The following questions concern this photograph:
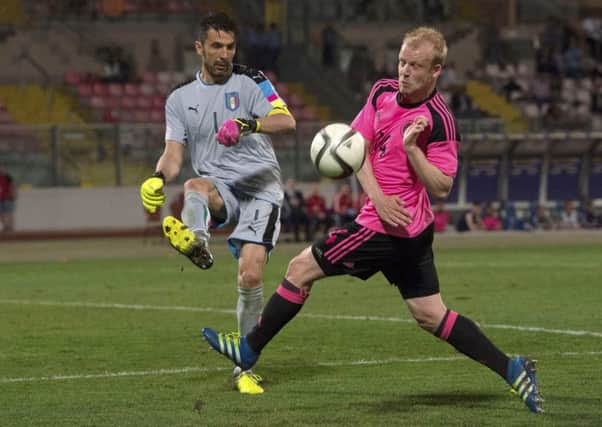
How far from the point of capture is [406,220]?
306 inches

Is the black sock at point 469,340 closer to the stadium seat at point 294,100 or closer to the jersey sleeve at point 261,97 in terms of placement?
the jersey sleeve at point 261,97

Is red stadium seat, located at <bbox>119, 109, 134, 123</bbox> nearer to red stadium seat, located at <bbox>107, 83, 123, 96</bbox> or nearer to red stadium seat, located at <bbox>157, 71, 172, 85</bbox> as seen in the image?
red stadium seat, located at <bbox>107, 83, 123, 96</bbox>

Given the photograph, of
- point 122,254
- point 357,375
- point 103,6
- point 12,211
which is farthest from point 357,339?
point 103,6

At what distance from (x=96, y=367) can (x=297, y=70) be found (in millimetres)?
30504

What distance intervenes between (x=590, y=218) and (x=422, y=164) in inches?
1012

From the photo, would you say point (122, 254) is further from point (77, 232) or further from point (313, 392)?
point (313, 392)

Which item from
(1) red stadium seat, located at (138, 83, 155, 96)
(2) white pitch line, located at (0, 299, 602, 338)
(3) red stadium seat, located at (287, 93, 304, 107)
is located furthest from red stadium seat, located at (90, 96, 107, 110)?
(2) white pitch line, located at (0, 299, 602, 338)

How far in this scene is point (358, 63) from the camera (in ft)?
131

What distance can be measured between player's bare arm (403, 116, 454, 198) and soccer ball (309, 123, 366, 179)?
31 centimetres

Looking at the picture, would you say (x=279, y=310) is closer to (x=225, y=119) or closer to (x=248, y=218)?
(x=248, y=218)

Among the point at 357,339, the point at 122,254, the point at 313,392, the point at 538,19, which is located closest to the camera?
the point at 313,392

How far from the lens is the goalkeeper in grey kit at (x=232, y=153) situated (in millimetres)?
9352

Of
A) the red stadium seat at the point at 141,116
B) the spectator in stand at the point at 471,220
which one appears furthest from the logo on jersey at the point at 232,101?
the red stadium seat at the point at 141,116

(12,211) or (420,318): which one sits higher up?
(420,318)
